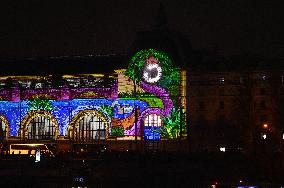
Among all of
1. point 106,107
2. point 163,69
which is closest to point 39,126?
point 106,107

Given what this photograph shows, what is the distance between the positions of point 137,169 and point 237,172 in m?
7.03

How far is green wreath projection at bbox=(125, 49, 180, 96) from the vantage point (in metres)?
64.1

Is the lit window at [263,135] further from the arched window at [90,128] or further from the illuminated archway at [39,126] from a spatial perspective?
the illuminated archway at [39,126]

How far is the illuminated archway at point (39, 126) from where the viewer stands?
2751 inches

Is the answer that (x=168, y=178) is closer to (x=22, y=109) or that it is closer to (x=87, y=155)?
(x=87, y=155)

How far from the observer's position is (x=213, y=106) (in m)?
65.8

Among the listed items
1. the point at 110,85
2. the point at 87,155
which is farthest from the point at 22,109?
the point at 87,155

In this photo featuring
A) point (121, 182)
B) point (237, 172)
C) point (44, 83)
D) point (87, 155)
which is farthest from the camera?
point (44, 83)

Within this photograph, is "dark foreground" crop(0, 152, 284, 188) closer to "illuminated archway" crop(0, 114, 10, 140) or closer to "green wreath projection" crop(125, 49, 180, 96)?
"green wreath projection" crop(125, 49, 180, 96)

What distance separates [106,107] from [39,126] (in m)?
8.32

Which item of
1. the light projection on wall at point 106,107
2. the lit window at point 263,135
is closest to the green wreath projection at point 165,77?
the light projection on wall at point 106,107

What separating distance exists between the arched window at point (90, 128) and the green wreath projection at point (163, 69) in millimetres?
6398

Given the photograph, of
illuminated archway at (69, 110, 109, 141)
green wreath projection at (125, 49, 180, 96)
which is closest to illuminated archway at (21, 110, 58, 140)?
illuminated archway at (69, 110, 109, 141)

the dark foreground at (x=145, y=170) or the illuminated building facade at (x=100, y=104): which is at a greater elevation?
the illuminated building facade at (x=100, y=104)
